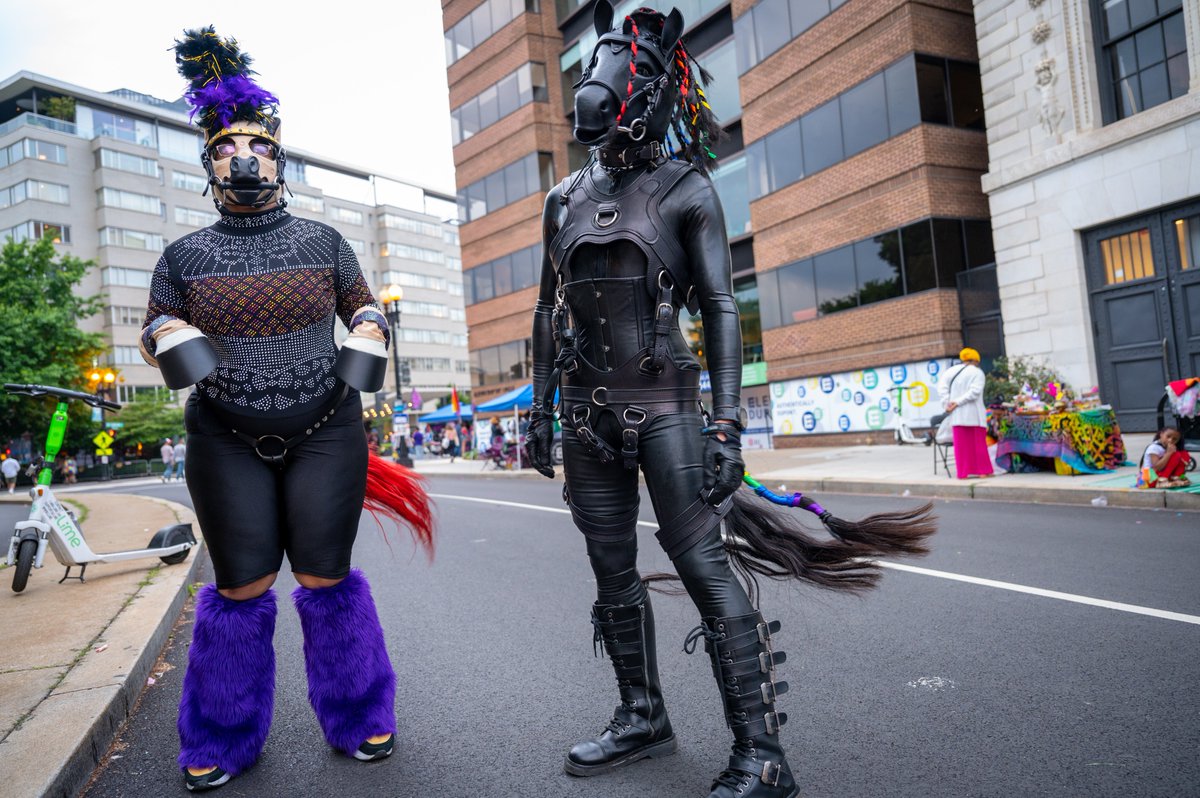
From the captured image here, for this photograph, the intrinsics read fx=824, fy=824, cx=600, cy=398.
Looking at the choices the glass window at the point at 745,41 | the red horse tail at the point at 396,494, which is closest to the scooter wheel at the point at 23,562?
the red horse tail at the point at 396,494

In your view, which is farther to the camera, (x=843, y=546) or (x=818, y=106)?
(x=818, y=106)

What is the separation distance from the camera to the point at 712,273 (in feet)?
8.34

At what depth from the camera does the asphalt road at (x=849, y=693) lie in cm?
254

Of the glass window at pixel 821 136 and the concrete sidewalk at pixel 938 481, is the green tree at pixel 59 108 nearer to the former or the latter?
the glass window at pixel 821 136

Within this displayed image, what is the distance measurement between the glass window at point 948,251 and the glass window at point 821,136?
347 cm

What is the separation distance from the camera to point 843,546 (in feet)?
9.98

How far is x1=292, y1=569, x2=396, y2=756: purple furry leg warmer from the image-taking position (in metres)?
2.93

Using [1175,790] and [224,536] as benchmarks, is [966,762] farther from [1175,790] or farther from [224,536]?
[224,536]

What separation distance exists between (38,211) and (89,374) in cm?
2633

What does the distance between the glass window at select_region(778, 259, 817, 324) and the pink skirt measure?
39.1ft

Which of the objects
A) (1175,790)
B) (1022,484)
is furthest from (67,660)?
(1022,484)

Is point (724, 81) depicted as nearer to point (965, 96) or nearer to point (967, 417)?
point (965, 96)

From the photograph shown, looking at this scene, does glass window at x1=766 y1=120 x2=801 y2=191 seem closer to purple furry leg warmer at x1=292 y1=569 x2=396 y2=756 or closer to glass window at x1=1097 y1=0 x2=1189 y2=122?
glass window at x1=1097 y1=0 x2=1189 y2=122

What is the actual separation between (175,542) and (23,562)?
110 centimetres
